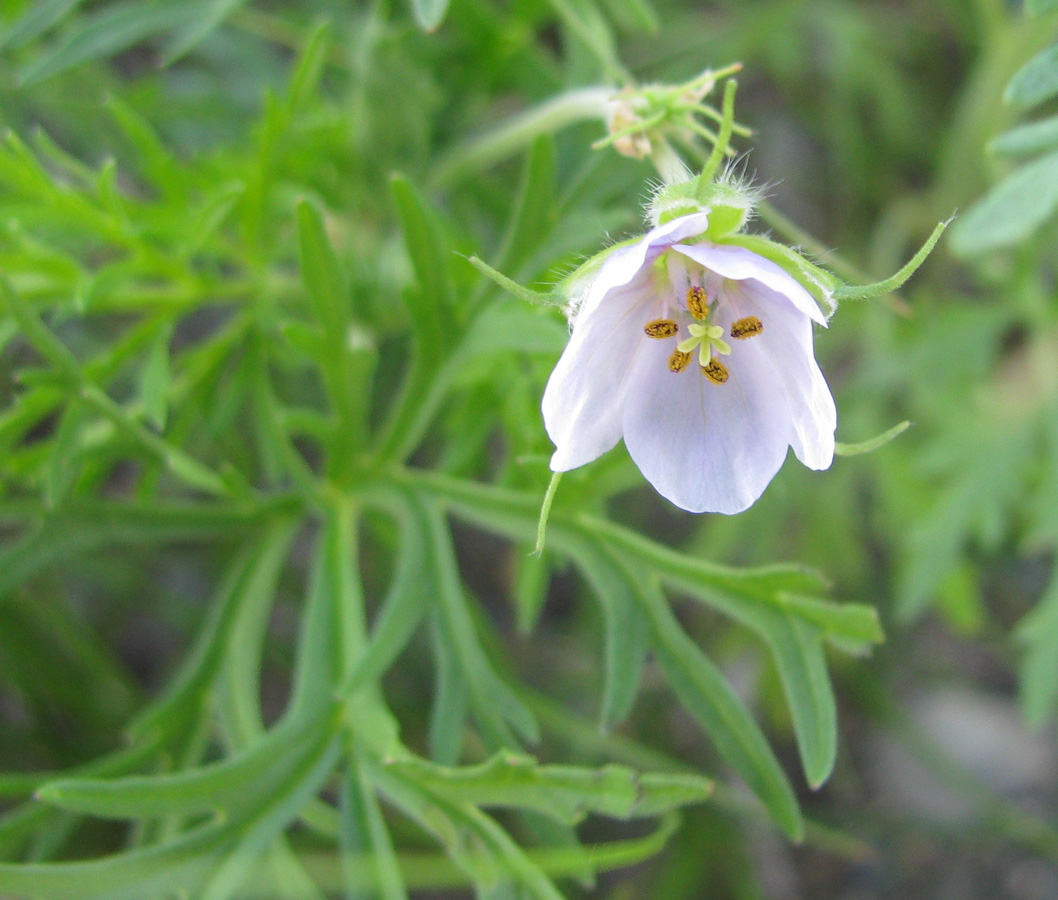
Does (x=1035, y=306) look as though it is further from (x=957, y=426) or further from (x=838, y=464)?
(x=838, y=464)

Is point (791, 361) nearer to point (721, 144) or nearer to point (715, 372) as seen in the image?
point (715, 372)

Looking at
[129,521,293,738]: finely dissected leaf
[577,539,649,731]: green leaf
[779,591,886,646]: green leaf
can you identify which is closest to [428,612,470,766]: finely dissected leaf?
[577,539,649,731]: green leaf

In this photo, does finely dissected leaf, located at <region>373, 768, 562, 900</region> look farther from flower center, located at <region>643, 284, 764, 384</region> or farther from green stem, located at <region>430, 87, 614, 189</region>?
green stem, located at <region>430, 87, 614, 189</region>

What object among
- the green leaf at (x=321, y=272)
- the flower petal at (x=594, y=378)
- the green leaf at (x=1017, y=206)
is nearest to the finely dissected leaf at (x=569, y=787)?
the flower petal at (x=594, y=378)

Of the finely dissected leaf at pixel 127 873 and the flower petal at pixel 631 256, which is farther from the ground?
the flower petal at pixel 631 256

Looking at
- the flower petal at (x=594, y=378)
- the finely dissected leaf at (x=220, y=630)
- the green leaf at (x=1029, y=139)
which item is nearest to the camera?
the flower petal at (x=594, y=378)

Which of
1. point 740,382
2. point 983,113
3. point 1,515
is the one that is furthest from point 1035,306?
point 1,515

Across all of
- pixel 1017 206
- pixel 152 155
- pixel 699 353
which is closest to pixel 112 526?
pixel 152 155

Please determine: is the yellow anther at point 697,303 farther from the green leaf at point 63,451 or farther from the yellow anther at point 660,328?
the green leaf at point 63,451
